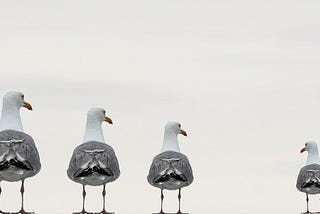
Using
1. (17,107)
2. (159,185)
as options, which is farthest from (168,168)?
(17,107)

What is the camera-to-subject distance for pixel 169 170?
59375mm

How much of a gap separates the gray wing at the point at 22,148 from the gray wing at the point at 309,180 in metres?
15.8

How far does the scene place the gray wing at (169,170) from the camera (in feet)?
195

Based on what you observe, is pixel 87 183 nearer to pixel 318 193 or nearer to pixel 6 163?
pixel 6 163

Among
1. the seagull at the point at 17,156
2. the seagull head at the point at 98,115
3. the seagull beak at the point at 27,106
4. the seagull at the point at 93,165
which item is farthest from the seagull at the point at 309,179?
the seagull at the point at 17,156

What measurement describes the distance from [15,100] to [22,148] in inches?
155

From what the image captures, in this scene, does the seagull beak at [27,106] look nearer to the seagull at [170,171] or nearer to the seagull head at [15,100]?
the seagull head at [15,100]

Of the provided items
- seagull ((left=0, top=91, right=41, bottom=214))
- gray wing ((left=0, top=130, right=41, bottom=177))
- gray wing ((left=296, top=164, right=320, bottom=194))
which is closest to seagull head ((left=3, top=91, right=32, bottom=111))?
seagull ((left=0, top=91, right=41, bottom=214))

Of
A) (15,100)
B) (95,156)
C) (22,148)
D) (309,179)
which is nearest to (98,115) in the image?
(95,156)

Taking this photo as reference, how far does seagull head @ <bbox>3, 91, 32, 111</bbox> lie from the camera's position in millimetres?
57500

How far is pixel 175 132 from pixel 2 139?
450 inches

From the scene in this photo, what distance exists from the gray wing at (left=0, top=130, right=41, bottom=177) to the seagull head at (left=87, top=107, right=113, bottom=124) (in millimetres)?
5162

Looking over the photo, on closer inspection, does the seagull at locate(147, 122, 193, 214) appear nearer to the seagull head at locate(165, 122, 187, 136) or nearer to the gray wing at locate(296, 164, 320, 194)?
the seagull head at locate(165, 122, 187, 136)

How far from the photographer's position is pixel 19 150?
178 feet
